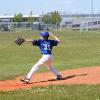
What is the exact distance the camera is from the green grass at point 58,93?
9703 millimetres

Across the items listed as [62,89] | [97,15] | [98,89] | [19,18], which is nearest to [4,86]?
[62,89]

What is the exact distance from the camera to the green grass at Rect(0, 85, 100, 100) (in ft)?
31.8

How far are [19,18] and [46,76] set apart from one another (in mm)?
106329

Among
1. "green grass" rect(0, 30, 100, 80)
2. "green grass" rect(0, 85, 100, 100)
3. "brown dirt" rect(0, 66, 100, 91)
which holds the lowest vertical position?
"green grass" rect(0, 30, 100, 80)

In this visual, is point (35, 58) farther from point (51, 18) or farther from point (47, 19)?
point (47, 19)

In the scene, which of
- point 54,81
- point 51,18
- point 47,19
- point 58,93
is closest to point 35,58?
point 54,81

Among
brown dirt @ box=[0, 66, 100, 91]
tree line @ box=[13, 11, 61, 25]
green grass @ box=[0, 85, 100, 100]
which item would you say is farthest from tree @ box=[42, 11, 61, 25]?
green grass @ box=[0, 85, 100, 100]

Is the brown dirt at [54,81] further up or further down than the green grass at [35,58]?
further up

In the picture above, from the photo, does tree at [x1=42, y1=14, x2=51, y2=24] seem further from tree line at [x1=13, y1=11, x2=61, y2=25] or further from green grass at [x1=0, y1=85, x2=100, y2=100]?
green grass at [x1=0, y1=85, x2=100, y2=100]

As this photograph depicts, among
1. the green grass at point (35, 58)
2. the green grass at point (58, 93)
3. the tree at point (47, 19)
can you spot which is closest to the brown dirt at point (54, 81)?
the green grass at point (58, 93)

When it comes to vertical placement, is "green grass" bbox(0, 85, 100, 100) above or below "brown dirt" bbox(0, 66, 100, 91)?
above

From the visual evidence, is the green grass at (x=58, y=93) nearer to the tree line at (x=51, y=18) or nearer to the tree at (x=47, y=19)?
the tree line at (x=51, y=18)

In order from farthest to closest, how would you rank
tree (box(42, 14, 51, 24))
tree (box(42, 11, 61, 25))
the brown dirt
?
tree (box(42, 14, 51, 24)) → tree (box(42, 11, 61, 25)) → the brown dirt

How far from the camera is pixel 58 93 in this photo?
1034 cm
